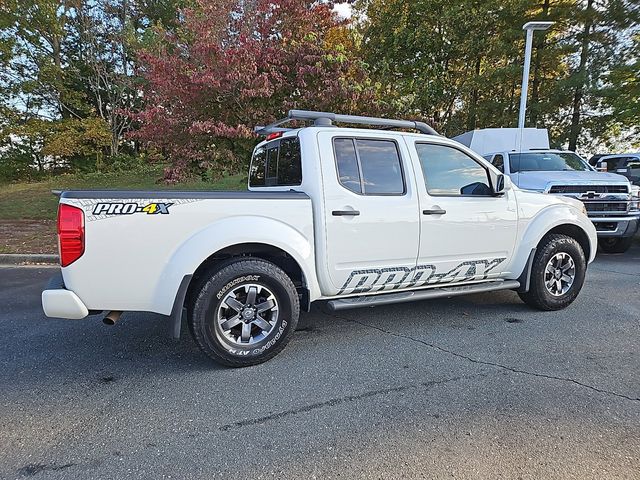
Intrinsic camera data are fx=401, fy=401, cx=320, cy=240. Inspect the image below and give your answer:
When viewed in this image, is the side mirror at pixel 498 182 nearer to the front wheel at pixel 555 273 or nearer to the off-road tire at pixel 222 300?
the front wheel at pixel 555 273

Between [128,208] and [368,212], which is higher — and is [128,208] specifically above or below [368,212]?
above

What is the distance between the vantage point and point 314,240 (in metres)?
3.44

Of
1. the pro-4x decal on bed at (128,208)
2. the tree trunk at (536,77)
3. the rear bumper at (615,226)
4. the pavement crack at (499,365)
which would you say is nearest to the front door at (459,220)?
the pavement crack at (499,365)

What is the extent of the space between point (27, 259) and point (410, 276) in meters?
6.89

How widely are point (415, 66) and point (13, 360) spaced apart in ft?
64.4

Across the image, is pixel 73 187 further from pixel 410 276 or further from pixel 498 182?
pixel 498 182

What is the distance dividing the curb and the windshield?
955 cm

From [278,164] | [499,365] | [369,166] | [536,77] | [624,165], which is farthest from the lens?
[536,77]

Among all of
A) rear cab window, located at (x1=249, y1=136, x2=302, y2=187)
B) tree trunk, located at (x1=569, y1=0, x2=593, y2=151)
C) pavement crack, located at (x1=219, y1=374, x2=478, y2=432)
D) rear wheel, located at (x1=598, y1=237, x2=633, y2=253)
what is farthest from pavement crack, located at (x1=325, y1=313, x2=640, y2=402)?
tree trunk, located at (x1=569, y1=0, x2=593, y2=151)

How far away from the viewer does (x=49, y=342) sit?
3789 mm

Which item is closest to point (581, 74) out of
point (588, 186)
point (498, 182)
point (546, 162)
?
point (546, 162)

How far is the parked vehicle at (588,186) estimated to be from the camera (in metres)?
7.71

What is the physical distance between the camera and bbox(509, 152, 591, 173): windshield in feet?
29.1

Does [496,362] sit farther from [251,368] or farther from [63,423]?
[63,423]
